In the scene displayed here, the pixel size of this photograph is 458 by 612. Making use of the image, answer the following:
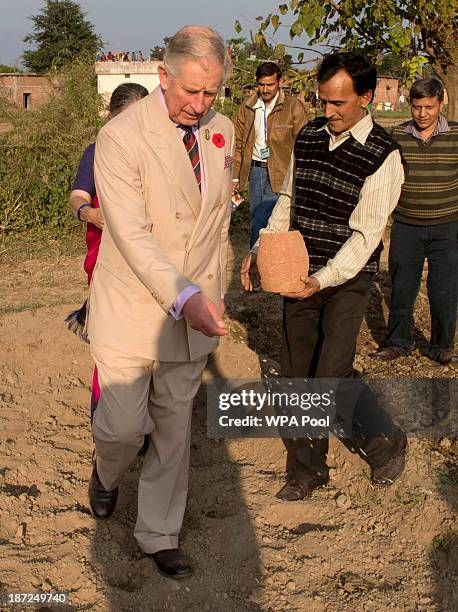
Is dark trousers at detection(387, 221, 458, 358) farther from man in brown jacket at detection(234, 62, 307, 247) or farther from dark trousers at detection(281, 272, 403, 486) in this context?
dark trousers at detection(281, 272, 403, 486)

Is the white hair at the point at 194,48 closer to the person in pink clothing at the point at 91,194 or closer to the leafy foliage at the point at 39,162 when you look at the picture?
the person in pink clothing at the point at 91,194

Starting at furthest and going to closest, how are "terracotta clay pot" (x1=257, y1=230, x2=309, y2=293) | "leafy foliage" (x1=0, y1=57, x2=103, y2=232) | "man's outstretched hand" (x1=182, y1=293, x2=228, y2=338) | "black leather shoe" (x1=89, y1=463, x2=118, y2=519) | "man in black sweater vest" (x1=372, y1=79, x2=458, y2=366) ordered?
"leafy foliage" (x1=0, y1=57, x2=103, y2=232) < "man in black sweater vest" (x1=372, y1=79, x2=458, y2=366) < "black leather shoe" (x1=89, y1=463, x2=118, y2=519) < "terracotta clay pot" (x1=257, y1=230, x2=309, y2=293) < "man's outstretched hand" (x1=182, y1=293, x2=228, y2=338)

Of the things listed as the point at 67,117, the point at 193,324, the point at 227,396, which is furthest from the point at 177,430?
the point at 67,117

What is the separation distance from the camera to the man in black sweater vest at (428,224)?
552 cm

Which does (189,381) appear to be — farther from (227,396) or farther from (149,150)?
(227,396)

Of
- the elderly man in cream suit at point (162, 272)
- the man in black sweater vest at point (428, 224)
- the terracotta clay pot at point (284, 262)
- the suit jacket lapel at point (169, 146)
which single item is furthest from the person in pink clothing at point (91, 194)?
the man in black sweater vest at point (428, 224)

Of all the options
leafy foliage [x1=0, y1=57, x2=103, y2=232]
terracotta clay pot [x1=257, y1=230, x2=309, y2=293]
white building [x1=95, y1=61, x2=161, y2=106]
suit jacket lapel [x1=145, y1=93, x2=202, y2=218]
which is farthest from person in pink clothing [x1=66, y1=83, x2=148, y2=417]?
white building [x1=95, y1=61, x2=161, y2=106]

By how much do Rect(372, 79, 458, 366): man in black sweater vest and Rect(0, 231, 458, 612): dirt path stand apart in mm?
1451

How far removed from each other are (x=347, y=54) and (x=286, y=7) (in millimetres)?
4538

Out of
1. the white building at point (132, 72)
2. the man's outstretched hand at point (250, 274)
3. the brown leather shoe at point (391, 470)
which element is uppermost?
the white building at point (132, 72)

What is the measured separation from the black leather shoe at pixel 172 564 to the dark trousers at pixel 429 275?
3.11 m

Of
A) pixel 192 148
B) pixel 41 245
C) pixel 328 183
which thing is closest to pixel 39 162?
pixel 41 245

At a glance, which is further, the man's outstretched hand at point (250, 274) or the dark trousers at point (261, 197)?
the dark trousers at point (261, 197)

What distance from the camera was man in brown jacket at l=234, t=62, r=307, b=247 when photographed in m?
6.93
